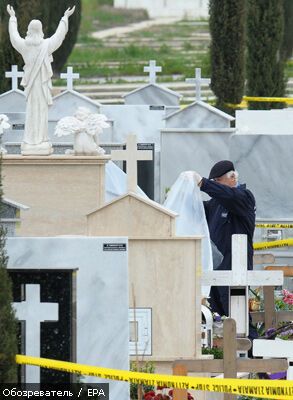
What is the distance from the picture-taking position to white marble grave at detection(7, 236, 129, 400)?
9258 mm

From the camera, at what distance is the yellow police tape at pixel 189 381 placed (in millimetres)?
8695

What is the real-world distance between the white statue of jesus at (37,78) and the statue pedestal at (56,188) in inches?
9.4

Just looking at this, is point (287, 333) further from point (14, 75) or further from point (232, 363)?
point (14, 75)

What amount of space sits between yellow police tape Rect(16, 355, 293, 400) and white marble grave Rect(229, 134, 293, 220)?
7112mm

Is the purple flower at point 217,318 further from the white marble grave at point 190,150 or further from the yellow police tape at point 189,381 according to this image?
the white marble grave at point 190,150

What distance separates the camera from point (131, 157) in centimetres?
1143

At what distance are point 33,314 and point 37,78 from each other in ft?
13.8

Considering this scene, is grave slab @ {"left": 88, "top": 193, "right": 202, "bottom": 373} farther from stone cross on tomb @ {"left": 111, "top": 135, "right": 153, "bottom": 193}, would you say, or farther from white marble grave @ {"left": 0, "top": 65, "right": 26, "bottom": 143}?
white marble grave @ {"left": 0, "top": 65, "right": 26, "bottom": 143}

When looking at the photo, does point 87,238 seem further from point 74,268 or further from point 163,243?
point 163,243

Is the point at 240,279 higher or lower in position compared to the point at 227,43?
lower

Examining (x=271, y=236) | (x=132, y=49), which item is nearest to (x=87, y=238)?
(x=271, y=236)

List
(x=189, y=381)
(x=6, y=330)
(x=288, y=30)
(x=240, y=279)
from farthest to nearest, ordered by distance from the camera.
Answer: (x=288, y=30) → (x=240, y=279) → (x=189, y=381) → (x=6, y=330)

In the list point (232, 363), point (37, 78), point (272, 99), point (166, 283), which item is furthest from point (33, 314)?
point (272, 99)

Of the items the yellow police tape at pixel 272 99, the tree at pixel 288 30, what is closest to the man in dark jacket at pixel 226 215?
the yellow police tape at pixel 272 99
